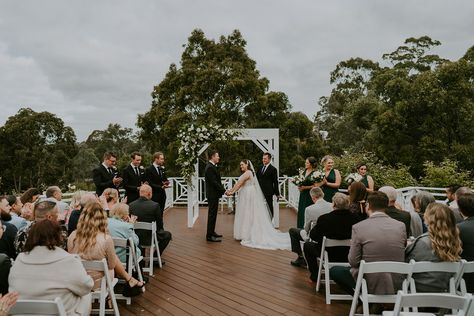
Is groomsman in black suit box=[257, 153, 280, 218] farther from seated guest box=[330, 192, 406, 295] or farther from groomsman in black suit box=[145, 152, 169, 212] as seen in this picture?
seated guest box=[330, 192, 406, 295]

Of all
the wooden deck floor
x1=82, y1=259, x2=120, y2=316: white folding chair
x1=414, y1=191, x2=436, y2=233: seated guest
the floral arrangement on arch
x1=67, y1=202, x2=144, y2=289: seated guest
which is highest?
the floral arrangement on arch

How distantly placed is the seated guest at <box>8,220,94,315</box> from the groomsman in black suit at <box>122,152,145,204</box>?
169 inches

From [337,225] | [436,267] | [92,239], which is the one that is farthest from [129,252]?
[436,267]

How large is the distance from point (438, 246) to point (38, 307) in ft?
8.96

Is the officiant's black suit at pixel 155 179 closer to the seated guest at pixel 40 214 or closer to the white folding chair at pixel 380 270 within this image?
the seated guest at pixel 40 214

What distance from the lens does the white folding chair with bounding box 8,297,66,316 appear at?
1884 millimetres

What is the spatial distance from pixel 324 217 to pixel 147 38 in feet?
54.3

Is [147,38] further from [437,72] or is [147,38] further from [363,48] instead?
[363,48]

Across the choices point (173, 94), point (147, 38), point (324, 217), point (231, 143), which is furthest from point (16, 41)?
point (324, 217)

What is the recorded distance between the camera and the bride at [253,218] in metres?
6.49

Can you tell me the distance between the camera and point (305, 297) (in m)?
3.79

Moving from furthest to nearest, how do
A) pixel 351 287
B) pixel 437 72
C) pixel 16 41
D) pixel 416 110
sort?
pixel 16 41 < pixel 416 110 < pixel 437 72 < pixel 351 287

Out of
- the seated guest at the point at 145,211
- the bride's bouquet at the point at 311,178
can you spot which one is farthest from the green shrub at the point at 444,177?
the seated guest at the point at 145,211

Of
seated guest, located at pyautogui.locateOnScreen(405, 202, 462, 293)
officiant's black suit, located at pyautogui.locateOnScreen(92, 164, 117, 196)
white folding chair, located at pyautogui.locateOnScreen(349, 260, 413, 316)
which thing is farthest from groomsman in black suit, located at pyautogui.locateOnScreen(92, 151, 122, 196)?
seated guest, located at pyautogui.locateOnScreen(405, 202, 462, 293)
